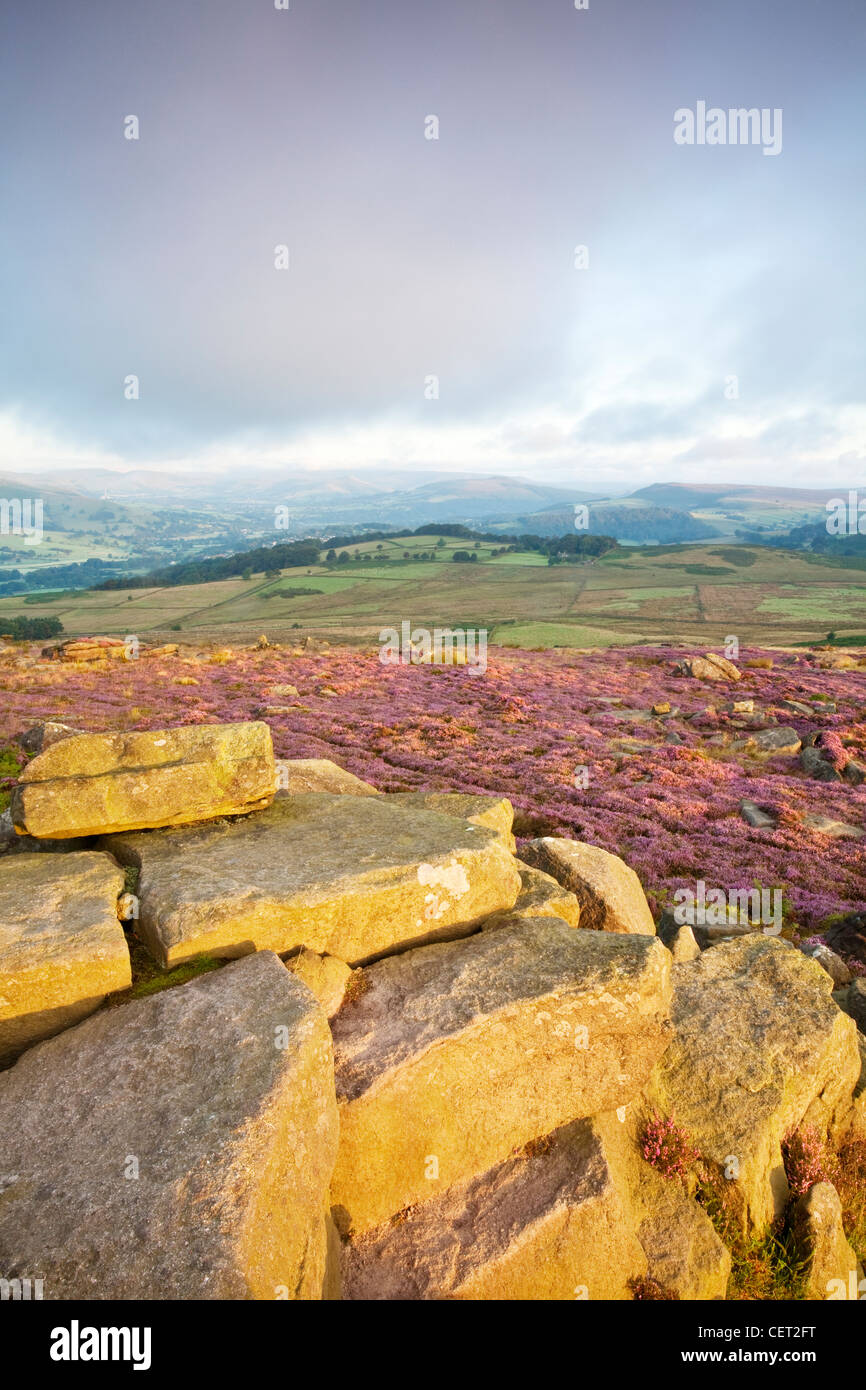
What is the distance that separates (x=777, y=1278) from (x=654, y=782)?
17.7 metres

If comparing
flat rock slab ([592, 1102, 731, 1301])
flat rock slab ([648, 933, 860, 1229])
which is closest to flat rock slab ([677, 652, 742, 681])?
flat rock slab ([648, 933, 860, 1229])

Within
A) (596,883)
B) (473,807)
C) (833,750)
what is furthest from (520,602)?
(596,883)

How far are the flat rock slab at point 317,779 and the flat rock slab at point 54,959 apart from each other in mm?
5565

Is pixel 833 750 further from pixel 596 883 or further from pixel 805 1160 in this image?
pixel 805 1160

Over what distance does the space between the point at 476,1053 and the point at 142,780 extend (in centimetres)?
551

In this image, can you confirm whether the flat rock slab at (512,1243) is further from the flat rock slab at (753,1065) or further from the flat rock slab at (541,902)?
the flat rock slab at (541,902)

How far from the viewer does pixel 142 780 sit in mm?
8633

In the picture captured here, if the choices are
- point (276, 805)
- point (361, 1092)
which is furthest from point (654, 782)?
point (361, 1092)

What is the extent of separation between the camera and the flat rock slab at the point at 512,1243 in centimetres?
559

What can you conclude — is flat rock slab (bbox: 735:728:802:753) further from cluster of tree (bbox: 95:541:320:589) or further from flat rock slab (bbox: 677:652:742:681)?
cluster of tree (bbox: 95:541:320:589)

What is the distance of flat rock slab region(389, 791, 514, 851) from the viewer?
1030 centimetres

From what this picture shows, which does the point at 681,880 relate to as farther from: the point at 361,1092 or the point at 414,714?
the point at 414,714
